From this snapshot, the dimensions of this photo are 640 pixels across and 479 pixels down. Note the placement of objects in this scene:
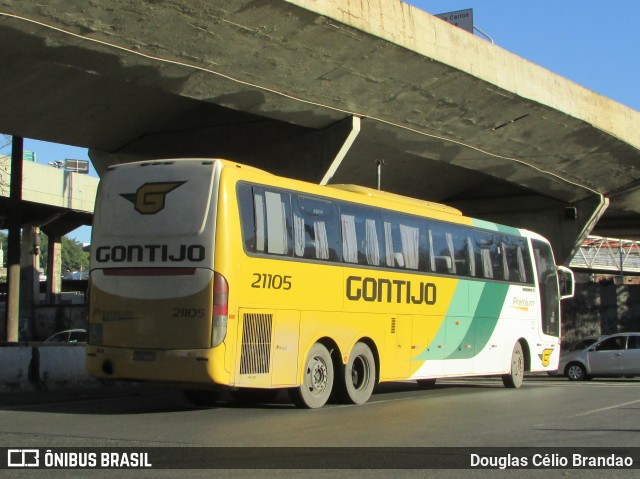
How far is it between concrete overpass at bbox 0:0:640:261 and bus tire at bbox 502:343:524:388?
21.3 feet

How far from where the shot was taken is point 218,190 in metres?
12.1

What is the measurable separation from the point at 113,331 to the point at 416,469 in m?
5.99

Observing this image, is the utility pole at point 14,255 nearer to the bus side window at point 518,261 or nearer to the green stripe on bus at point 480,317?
the green stripe on bus at point 480,317

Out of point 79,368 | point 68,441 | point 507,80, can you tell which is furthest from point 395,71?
point 68,441

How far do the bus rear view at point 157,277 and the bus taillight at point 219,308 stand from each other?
13 millimetres

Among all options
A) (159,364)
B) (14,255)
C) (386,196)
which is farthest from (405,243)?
(14,255)

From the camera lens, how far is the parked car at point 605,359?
27.0 meters

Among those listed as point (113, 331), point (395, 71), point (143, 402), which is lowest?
point (143, 402)

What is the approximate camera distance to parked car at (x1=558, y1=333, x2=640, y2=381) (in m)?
27.0

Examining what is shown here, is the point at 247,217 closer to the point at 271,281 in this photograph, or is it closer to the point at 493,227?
the point at 271,281

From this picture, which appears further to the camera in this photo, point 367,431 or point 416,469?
point 367,431

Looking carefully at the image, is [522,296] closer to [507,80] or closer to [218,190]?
[507,80]

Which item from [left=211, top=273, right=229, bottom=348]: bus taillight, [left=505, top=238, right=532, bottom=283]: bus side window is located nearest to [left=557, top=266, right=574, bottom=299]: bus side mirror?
[left=505, top=238, right=532, bottom=283]: bus side window

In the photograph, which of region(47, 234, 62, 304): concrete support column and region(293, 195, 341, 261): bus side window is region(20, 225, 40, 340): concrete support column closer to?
region(47, 234, 62, 304): concrete support column
